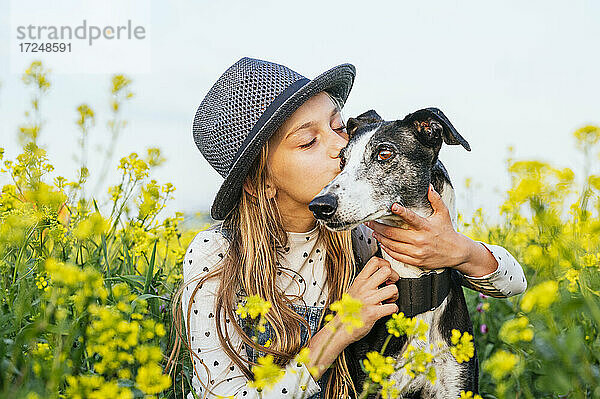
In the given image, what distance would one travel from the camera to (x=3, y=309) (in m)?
1.84

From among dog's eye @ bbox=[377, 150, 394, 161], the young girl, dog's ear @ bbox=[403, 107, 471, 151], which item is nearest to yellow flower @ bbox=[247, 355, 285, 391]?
the young girl

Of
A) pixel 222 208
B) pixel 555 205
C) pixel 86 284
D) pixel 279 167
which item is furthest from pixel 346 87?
pixel 86 284

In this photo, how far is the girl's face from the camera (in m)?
1.93

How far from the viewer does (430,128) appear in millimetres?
1854

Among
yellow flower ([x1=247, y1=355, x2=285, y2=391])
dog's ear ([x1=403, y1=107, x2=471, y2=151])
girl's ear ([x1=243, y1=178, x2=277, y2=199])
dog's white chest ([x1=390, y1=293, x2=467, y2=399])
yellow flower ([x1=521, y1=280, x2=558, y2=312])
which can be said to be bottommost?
dog's white chest ([x1=390, y1=293, x2=467, y2=399])

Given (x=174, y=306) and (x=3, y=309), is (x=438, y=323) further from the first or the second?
(x=3, y=309)

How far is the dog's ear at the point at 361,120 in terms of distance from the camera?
6.70 feet

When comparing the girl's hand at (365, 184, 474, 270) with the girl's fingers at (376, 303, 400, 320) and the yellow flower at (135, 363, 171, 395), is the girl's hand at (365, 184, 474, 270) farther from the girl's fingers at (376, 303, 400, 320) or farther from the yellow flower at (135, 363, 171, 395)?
the yellow flower at (135, 363, 171, 395)

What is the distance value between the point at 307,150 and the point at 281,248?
1.45 feet

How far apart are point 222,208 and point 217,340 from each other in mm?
506

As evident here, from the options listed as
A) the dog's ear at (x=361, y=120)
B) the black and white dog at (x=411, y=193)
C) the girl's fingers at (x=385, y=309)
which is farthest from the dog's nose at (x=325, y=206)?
the dog's ear at (x=361, y=120)

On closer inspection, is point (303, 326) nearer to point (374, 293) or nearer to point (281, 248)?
point (281, 248)

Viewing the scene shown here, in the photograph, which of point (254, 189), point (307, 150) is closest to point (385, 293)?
point (307, 150)

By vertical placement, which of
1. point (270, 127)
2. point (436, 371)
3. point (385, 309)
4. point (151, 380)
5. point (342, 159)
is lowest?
point (436, 371)
